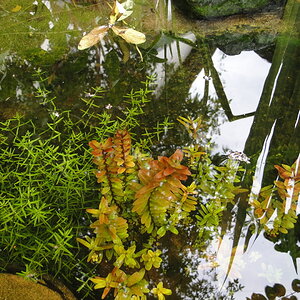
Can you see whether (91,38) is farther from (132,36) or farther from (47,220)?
(47,220)

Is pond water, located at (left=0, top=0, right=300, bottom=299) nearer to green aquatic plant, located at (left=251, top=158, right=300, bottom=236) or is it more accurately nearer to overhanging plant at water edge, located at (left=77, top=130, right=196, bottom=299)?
green aquatic plant, located at (left=251, top=158, right=300, bottom=236)

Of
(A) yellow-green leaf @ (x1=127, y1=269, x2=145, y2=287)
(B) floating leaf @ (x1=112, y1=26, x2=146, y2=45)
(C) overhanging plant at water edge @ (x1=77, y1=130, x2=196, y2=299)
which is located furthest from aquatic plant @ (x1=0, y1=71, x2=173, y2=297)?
(B) floating leaf @ (x1=112, y1=26, x2=146, y2=45)

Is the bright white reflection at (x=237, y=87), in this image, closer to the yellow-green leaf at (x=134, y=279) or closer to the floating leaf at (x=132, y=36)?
the floating leaf at (x=132, y=36)

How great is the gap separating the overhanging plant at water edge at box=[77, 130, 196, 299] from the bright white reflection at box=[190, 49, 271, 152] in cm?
77

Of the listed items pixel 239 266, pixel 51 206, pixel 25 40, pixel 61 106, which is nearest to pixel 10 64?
pixel 25 40

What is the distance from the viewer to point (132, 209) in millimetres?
1601

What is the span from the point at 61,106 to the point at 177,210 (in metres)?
1.24

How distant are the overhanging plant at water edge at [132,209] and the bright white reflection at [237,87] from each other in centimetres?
77

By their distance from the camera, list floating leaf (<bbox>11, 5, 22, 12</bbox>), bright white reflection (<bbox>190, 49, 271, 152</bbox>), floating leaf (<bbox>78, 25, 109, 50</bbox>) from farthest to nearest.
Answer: floating leaf (<bbox>11, 5, 22, 12</bbox>) < floating leaf (<bbox>78, 25, 109, 50</bbox>) < bright white reflection (<bbox>190, 49, 271, 152</bbox>)

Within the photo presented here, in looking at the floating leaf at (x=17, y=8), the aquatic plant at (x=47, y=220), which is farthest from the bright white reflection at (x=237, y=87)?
the floating leaf at (x=17, y=8)

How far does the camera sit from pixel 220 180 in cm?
192

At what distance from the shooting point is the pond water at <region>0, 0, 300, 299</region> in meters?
1.81

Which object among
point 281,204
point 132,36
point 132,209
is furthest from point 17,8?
point 281,204

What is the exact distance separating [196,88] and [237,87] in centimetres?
33
